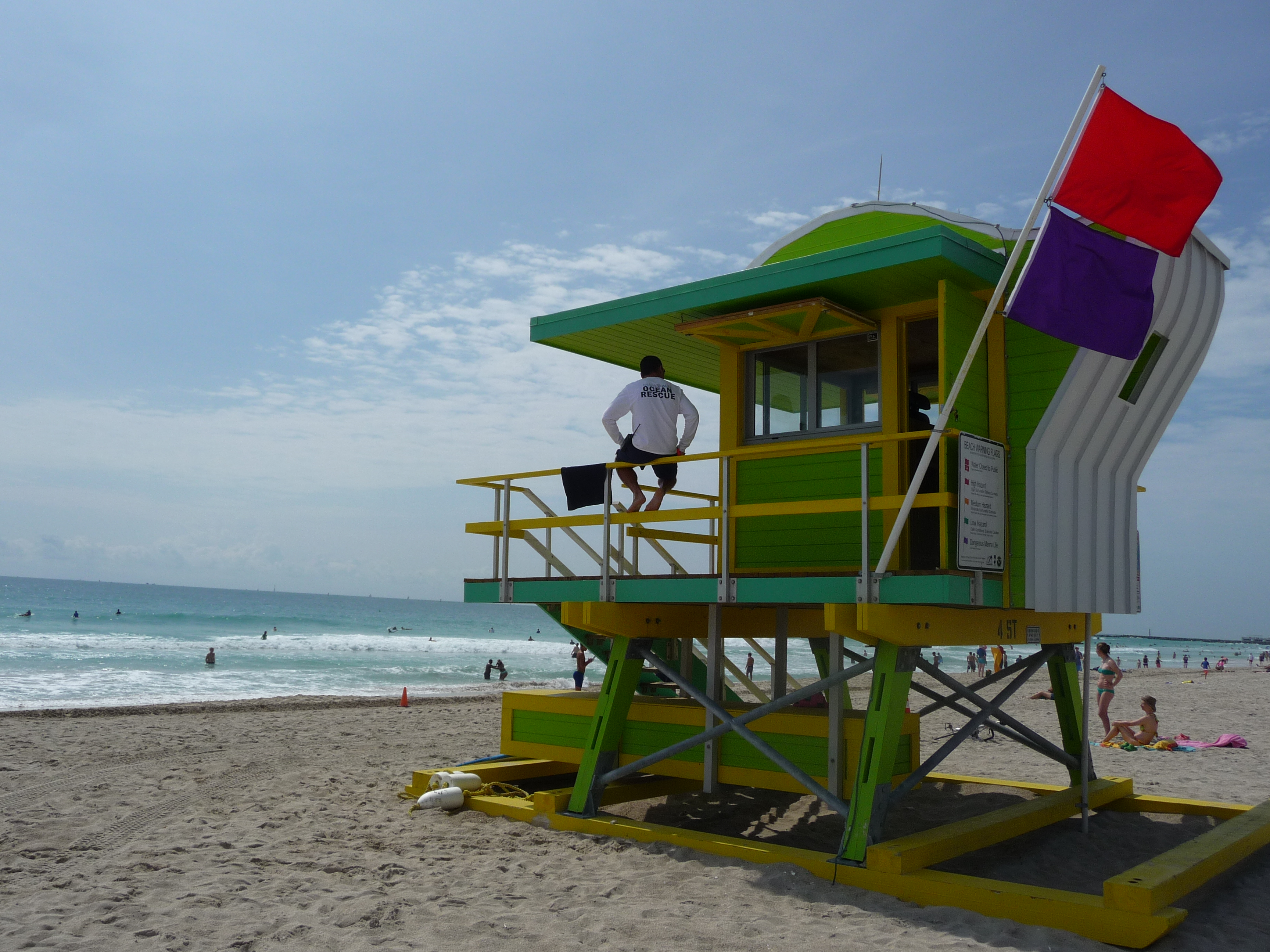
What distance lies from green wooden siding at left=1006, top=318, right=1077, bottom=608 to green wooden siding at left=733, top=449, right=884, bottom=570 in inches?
42.7

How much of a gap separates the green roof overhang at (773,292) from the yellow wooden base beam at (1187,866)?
432 cm

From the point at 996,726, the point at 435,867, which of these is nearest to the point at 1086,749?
the point at 996,726

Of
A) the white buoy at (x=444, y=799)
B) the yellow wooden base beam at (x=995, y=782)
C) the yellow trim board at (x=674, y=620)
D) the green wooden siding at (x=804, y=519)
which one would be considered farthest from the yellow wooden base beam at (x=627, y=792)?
the yellow wooden base beam at (x=995, y=782)

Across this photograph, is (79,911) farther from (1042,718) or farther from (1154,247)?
(1042,718)

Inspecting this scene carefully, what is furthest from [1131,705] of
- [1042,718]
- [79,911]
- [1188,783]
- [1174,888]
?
[79,911]

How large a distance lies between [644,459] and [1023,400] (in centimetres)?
326

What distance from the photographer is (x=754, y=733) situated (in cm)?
820

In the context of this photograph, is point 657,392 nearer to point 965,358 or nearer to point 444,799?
point 965,358

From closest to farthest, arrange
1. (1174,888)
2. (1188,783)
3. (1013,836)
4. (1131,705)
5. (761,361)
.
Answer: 1. (1174,888)
2. (1013,836)
3. (761,361)
4. (1188,783)
5. (1131,705)

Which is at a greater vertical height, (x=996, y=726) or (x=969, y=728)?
(x=969, y=728)

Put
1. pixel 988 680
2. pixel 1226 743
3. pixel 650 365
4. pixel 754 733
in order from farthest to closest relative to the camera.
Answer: pixel 1226 743, pixel 988 680, pixel 650 365, pixel 754 733

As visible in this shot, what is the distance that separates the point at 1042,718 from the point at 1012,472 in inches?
693

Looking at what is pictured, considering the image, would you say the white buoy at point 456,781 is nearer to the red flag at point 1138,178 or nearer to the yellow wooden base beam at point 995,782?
the yellow wooden base beam at point 995,782

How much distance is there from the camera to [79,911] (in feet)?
20.7
